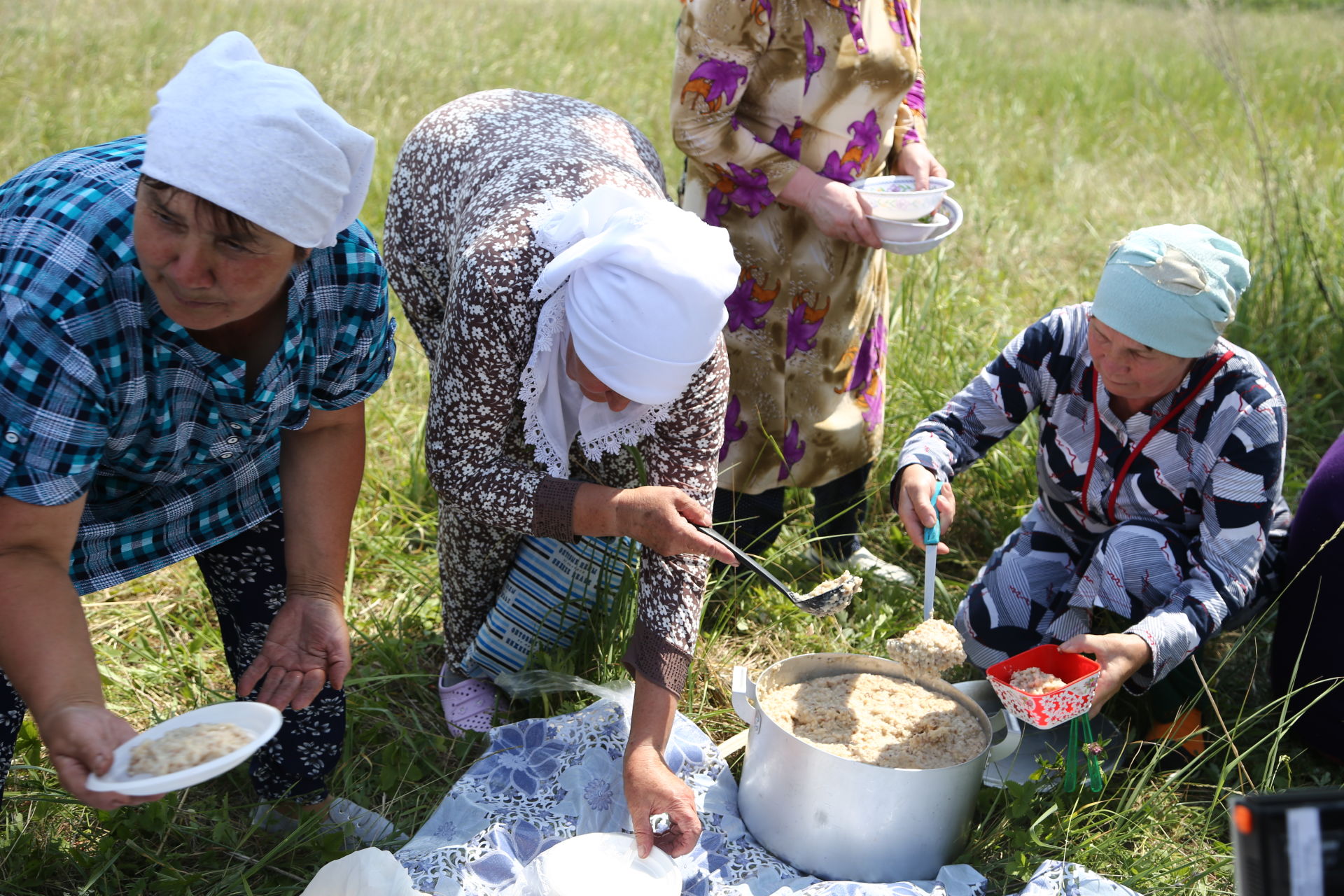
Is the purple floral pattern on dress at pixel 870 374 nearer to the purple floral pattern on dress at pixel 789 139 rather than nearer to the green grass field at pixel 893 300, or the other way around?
the green grass field at pixel 893 300

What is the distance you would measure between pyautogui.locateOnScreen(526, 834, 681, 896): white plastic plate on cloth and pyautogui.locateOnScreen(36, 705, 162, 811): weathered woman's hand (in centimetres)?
65

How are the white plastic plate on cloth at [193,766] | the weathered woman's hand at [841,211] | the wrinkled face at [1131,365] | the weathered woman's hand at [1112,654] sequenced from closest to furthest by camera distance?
the white plastic plate on cloth at [193,766]
the weathered woman's hand at [1112,654]
the wrinkled face at [1131,365]
the weathered woman's hand at [841,211]

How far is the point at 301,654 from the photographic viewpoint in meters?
1.82

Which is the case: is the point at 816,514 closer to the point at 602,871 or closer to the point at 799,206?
the point at 799,206

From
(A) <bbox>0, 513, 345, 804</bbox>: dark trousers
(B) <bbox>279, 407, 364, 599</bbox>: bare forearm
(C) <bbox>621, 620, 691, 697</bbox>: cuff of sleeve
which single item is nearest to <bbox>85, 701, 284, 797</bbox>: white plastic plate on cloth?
(B) <bbox>279, 407, 364, 599</bbox>: bare forearm

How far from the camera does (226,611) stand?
6.73ft

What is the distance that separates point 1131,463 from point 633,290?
1.28m

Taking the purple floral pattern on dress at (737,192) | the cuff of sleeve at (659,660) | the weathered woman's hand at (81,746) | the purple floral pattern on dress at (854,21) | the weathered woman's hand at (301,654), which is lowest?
the cuff of sleeve at (659,660)

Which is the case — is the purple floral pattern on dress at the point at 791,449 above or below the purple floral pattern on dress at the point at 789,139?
below

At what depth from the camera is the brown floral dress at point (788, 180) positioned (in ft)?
8.09

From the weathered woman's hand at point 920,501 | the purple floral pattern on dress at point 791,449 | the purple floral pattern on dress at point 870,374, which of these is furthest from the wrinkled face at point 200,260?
the purple floral pattern on dress at point 870,374

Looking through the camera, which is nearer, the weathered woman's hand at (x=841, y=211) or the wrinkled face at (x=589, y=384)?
the wrinkled face at (x=589, y=384)

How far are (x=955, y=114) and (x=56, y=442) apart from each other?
260 inches

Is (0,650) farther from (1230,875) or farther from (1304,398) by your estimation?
(1304,398)
